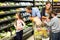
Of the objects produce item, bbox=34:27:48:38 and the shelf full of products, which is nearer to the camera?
produce item, bbox=34:27:48:38

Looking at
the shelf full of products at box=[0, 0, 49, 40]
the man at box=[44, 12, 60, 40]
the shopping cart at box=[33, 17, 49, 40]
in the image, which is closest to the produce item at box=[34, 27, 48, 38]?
the shopping cart at box=[33, 17, 49, 40]

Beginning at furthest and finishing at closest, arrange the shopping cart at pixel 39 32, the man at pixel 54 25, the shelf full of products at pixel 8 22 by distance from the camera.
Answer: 1. the shelf full of products at pixel 8 22
2. the man at pixel 54 25
3. the shopping cart at pixel 39 32

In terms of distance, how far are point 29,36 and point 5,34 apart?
2131 mm

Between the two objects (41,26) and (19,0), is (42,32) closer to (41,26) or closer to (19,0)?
(41,26)

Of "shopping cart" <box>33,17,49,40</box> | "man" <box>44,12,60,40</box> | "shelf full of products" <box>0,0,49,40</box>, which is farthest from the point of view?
"shelf full of products" <box>0,0,49,40</box>

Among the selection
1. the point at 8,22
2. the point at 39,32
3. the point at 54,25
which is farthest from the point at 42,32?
the point at 8,22

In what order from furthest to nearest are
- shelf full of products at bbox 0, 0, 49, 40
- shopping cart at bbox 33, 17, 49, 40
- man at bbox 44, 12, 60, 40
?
1. shelf full of products at bbox 0, 0, 49, 40
2. man at bbox 44, 12, 60, 40
3. shopping cart at bbox 33, 17, 49, 40

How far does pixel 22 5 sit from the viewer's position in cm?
1167

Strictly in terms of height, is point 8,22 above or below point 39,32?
below

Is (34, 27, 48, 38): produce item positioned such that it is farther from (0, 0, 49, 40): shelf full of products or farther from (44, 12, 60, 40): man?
(0, 0, 49, 40): shelf full of products

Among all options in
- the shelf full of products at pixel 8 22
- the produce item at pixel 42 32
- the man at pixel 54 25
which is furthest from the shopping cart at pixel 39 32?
the shelf full of products at pixel 8 22

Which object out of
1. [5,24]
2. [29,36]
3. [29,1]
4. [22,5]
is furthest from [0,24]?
[29,1]

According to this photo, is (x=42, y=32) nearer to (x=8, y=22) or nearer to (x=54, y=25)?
(x=54, y=25)

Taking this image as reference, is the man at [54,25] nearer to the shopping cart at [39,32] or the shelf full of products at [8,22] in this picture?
the shopping cart at [39,32]
